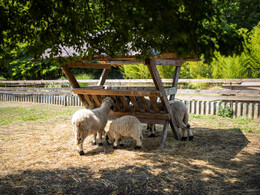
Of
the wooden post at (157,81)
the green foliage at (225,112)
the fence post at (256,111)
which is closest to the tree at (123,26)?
the wooden post at (157,81)

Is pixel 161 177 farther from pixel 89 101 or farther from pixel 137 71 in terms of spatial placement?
pixel 137 71

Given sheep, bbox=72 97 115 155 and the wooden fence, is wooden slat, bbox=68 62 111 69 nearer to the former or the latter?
sheep, bbox=72 97 115 155

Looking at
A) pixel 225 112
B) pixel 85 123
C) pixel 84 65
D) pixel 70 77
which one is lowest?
pixel 225 112

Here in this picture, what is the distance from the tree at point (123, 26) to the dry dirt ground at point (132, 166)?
2.11 metres

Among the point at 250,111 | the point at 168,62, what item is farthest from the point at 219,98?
the point at 168,62

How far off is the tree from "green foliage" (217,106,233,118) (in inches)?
260

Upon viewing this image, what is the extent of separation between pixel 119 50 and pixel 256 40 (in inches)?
766

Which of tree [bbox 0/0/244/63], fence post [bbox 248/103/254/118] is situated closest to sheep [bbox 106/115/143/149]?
tree [bbox 0/0/244/63]

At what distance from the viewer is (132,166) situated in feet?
15.1

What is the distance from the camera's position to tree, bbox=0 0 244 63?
241 cm

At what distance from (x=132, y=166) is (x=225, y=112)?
6.84 m

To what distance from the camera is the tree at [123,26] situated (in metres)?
2.41

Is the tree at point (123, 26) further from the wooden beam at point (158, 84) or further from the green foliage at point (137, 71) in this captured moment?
the green foliage at point (137, 71)

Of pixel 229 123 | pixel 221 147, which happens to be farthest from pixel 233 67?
pixel 221 147
